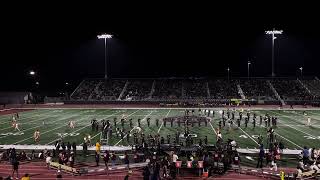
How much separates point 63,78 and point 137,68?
65.5ft

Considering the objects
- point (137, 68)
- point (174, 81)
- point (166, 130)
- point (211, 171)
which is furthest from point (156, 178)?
point (137, 68)

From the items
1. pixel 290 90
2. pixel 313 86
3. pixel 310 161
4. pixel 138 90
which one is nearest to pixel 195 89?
pixel 138 90

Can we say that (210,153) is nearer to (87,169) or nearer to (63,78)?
(87,169)

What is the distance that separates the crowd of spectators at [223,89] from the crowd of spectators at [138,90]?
42.7ft

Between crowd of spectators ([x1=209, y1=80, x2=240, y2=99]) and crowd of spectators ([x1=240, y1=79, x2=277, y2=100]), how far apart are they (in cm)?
184

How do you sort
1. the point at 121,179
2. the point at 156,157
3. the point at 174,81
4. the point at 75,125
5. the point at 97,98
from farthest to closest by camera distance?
1. the point at 174,81
2. the point at 97,98
3. the point at 75,125
4. the point at 156,157
5. the point at 121,179

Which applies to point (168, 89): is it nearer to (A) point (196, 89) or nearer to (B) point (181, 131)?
(A) point (196, 89)

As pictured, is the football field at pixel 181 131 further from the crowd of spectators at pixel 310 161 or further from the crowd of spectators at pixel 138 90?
the crowd of spectators at pixel 138 90

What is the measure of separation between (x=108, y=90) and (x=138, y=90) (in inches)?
249

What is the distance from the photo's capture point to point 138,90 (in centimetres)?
7481

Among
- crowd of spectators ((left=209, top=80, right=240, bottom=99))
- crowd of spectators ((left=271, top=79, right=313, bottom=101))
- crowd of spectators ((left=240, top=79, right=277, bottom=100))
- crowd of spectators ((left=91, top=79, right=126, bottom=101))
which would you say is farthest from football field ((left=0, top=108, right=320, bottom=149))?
crowd of spectators ((left=91, top=79, right=126, bottom=101))

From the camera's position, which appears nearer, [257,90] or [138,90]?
[257,90]

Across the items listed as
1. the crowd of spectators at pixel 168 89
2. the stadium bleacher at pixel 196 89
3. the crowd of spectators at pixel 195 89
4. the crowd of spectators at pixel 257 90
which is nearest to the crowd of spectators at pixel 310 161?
the stadium bleacher at pixel 196 89

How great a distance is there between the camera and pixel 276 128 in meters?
32.6
